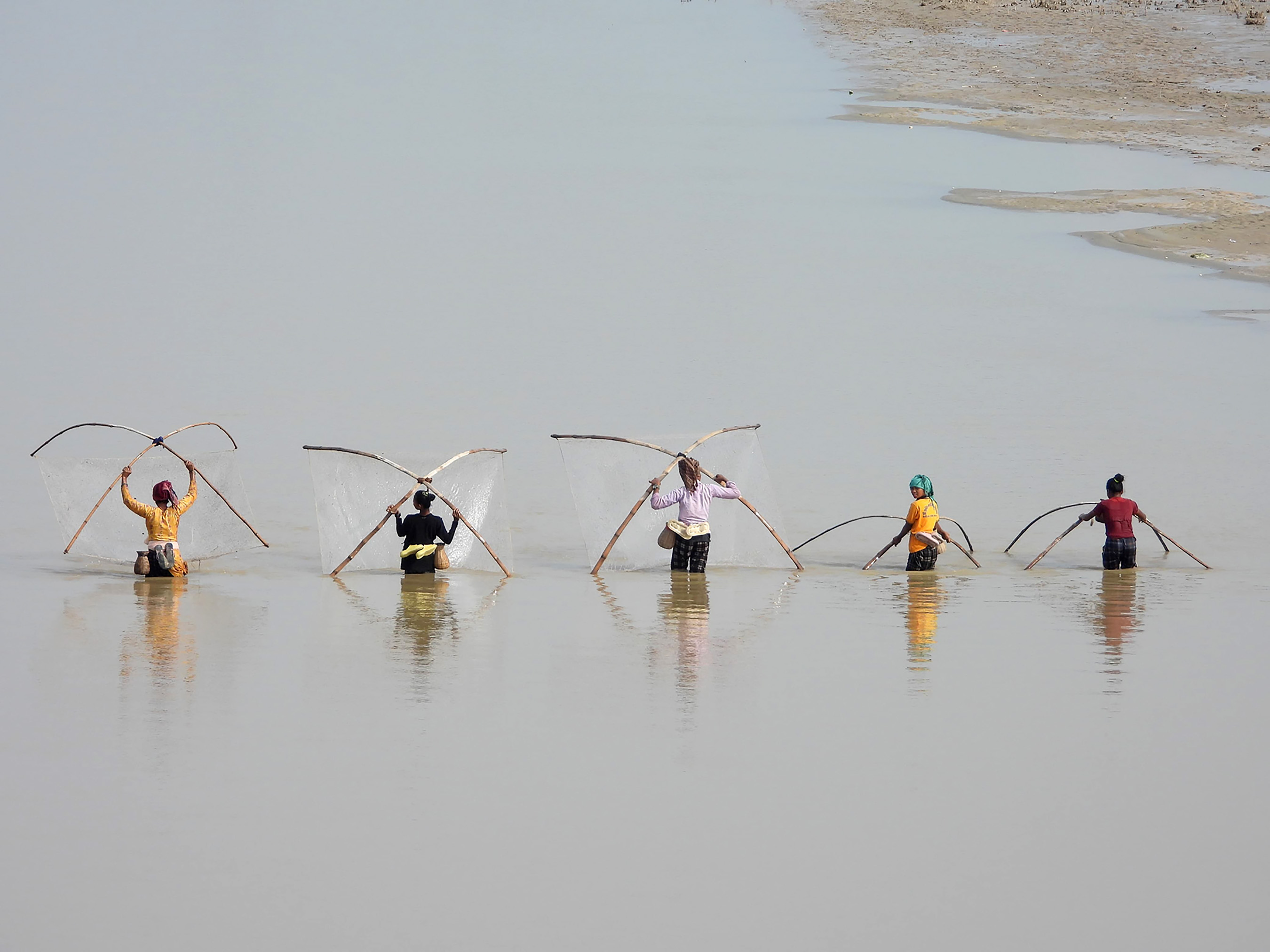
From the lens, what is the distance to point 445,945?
726 cm

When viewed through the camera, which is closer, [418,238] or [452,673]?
[452,673]

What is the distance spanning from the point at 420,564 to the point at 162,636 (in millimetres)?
3170

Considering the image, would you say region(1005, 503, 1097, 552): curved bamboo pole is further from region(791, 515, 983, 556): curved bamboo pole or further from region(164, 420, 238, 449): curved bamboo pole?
region(164, 420, 238, 449): curved bamboo pole

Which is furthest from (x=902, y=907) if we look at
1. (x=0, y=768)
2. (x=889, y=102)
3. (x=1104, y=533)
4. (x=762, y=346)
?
(x=889, y=102)

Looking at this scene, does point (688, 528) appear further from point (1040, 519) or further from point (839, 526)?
point (1040, 519)

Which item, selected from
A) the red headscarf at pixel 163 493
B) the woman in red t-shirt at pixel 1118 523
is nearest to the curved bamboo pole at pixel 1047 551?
the woman in red t-shirt at pixel 1118 523

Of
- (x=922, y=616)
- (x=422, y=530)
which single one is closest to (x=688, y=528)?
(x=422, y=530)

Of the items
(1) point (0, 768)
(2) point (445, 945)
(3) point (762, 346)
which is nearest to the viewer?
(2) point (445, 945)

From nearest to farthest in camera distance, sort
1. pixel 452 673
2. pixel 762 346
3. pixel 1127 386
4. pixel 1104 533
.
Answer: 1. pixel 452 673
2. pixel 1104 533
3. pixel 1127 386
4. pixel 762 346

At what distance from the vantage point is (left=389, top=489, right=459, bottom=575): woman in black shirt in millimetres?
14750

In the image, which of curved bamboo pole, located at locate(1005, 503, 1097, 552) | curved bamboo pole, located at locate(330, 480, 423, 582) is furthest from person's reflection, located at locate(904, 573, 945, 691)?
curved bamboo pole, located at locate(330, 480, 423, 582)

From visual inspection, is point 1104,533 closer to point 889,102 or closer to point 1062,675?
point 1062,675

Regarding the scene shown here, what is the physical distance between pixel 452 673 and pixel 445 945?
416cm

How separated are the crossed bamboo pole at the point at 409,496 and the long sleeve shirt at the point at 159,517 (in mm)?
1440
